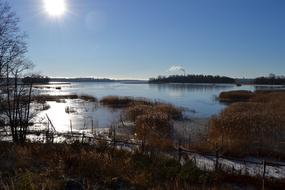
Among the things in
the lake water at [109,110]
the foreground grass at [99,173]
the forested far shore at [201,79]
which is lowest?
the lake water at [109,110]

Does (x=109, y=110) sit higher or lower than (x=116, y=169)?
lower

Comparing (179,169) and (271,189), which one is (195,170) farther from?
(271,189)

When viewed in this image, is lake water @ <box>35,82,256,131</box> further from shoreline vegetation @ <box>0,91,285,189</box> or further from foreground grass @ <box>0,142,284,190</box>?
foreground grass @ <box>0,142,284,190</box>

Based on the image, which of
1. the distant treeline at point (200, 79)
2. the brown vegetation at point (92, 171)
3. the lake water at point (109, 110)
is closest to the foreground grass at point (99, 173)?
the brown vegetation at point (92, 171)

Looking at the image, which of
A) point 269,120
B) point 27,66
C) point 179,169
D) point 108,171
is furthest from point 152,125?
point 108,171

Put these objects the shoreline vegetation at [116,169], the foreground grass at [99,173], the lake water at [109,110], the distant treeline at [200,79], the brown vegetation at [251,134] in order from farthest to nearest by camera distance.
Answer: the distant treeline at [200,79], the lake water at [109,110], the brown vegetation at [251,134], the shoreline vegetation at [116,169], the foreground grass at [99,173]

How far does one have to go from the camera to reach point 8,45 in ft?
37.6

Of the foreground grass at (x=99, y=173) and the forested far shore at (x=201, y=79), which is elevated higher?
the forested far shore at (x=201, y=79)

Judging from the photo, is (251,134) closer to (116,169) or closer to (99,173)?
(116,169)

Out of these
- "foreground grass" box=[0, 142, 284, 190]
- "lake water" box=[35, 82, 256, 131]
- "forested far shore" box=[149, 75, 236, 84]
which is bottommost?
"lake water" box=[35, 82, 256, 131]

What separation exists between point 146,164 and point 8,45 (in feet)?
26.1

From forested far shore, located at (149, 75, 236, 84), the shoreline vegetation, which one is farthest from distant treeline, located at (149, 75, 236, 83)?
the shoreline vegetation

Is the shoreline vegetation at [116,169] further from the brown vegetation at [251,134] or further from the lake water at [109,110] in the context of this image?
the lake water at [109,110]

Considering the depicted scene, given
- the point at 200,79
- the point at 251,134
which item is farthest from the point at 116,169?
the point at 200,79
